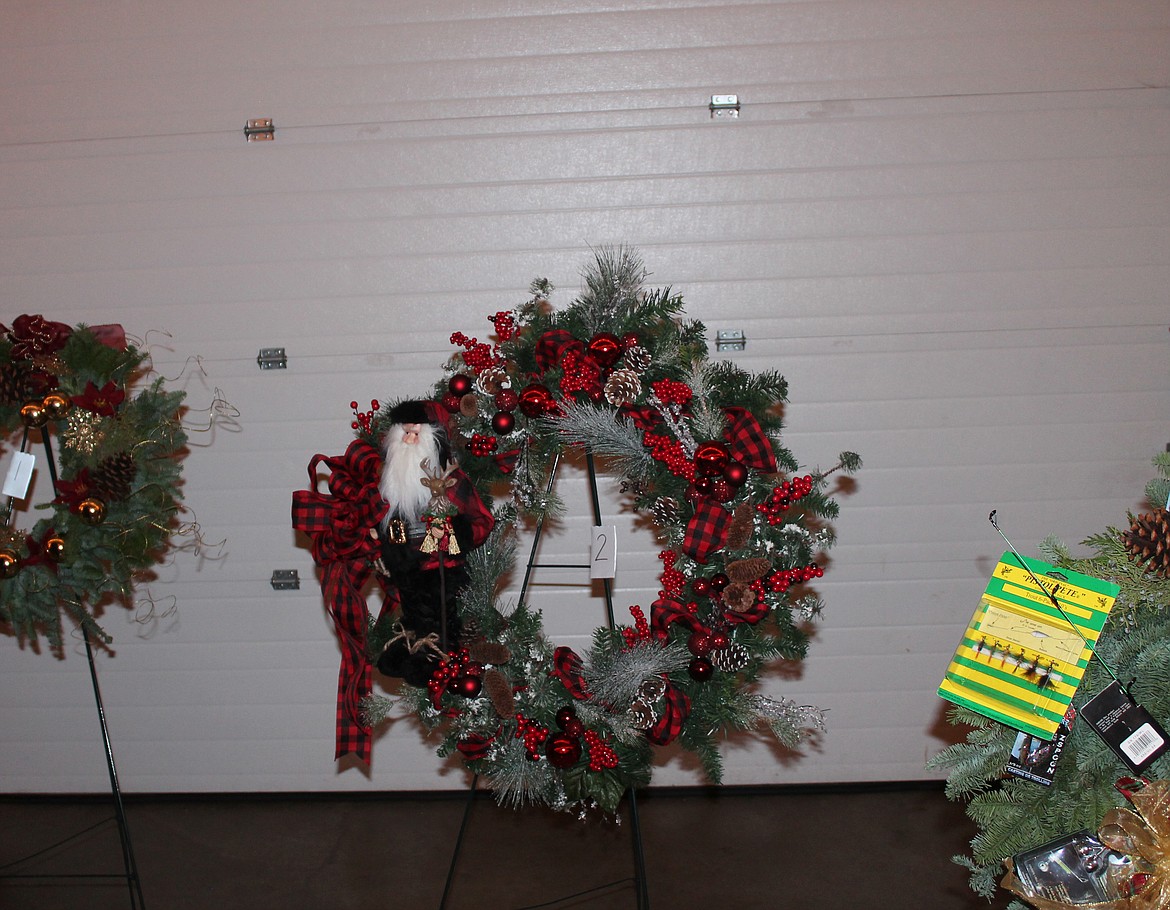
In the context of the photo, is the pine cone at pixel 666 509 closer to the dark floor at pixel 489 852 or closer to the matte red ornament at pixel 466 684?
the matte red ornament at pixel 466 684

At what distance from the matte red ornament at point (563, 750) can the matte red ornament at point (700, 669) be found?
0.97 feet

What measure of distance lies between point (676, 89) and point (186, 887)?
3019 mm

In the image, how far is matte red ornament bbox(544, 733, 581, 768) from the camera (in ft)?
6.50

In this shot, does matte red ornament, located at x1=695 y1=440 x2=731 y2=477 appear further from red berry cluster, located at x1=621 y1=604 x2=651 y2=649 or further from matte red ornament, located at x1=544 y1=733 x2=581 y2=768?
matte red ornament, located at x1=544 y1=733 x2=581 y2=768

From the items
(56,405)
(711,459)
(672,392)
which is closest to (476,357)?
(672,392)

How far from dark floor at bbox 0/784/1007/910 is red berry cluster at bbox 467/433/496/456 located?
4.79ft

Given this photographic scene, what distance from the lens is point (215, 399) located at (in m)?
3.22

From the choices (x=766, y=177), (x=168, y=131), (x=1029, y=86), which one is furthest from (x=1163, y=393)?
(x=168, y=131)

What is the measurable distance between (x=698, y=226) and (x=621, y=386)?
49.7 inches

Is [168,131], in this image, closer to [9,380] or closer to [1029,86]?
[9,380]

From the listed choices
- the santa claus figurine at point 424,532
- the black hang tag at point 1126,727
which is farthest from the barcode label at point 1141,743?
the santa claus figurine at point 424,532

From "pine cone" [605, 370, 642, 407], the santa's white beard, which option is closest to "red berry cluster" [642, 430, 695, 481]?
"pine cone" [605, 370, 642, 407]

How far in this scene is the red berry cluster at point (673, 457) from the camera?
2018 millimetres

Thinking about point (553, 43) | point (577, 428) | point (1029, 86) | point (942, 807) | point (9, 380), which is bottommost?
point (942, 807)
